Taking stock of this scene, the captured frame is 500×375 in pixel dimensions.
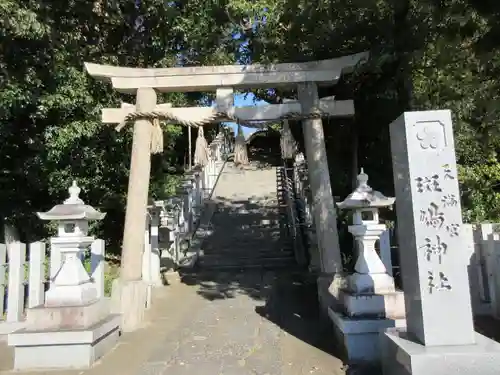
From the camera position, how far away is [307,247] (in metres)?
11.0

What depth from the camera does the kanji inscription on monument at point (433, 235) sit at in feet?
11.5

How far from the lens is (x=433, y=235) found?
3.65 metres

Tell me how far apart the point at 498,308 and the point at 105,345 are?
18.5ft

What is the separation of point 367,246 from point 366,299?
0.75 metres

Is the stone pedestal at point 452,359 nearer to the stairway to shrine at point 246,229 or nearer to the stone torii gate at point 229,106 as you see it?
the stone torii gate at point 229,106

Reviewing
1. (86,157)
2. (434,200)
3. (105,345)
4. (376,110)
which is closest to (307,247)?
(376,110)

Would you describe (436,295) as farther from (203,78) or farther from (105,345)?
(203,78)

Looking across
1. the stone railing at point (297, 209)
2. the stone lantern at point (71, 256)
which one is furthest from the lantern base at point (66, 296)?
the stone railing at point (297, 209)

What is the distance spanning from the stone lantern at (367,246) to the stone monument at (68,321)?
122 inches

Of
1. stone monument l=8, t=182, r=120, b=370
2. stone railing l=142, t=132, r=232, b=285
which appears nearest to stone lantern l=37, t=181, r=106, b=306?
stone monument l=8, t=182, r=120, b=370

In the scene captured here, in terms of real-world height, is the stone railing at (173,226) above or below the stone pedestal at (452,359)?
Answer: above

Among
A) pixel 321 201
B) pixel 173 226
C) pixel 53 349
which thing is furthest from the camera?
pixel 173 226

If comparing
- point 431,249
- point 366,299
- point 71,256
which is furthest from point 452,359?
point 71,256

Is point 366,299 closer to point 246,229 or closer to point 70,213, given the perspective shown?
point 70,213
